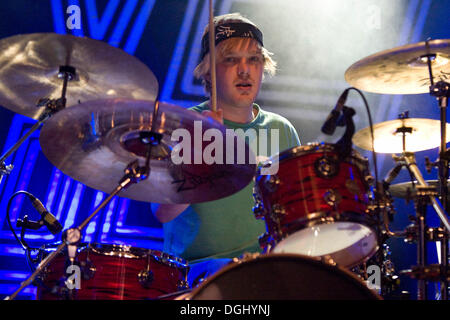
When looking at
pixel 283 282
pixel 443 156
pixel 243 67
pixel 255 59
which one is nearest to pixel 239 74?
pixel 243 67

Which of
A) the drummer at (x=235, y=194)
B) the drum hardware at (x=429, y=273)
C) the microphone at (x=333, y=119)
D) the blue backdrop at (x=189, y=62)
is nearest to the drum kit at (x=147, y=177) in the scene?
the drum hardware at (x=429, y=273)

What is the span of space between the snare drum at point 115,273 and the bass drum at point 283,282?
23.1 inches

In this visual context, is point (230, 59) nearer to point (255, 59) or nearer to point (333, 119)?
point (255, 59)

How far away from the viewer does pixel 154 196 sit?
6.08 feet

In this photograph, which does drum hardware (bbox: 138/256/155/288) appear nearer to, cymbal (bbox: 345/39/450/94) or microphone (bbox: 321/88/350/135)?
microphone (bbox: 321/88/350/135)


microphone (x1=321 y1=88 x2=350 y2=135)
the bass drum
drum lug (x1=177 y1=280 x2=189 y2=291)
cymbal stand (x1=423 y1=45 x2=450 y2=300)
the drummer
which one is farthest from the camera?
the drummer

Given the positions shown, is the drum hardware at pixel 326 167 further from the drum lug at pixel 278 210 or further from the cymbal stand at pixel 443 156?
the cymbal stand at pixel 443 156

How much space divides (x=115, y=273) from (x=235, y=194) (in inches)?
36.1

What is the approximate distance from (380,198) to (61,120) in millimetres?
1108

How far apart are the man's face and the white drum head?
1.12 meters

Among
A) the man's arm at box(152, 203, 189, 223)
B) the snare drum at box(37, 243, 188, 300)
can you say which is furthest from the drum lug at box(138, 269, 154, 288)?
the man's arm at box(152, 203, 189, 223)

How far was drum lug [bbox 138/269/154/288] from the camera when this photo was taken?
1.76m

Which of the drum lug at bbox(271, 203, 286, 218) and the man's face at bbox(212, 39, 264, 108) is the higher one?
the man's face at bbox(212, 39, 264, 108)
